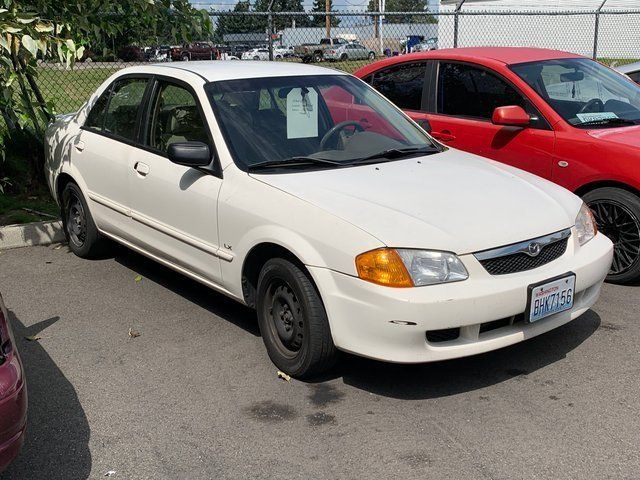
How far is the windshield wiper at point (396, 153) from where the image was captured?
4.57 meters

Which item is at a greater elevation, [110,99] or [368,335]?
[110,99]

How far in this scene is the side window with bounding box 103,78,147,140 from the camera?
5363 mm

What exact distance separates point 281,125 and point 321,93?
549mm

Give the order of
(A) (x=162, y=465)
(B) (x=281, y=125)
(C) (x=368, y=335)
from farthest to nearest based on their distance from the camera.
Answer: (B) (x=281, y=125), (C) (x=368, y=335), (A) (x=162, y=465)

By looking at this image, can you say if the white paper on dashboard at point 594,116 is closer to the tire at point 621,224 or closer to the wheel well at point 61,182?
the tire at point 621,224

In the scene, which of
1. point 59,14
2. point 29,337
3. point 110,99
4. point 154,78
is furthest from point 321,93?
point 59,14

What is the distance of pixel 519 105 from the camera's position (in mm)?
5949

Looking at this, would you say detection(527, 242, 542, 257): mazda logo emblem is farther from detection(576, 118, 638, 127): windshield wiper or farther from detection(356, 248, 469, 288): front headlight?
detection(576, 118, 638, 127): windshield wiper

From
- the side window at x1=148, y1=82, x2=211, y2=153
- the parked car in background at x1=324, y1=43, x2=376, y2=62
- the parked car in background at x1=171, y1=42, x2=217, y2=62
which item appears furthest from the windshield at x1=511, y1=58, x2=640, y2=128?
the parked car in background at x1=324, y1=43, x2=376, y2=62

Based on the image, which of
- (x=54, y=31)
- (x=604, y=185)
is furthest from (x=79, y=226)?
(x=604, y=185)

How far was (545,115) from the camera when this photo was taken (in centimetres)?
575

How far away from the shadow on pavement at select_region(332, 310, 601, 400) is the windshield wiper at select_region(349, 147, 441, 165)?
47.3 inches

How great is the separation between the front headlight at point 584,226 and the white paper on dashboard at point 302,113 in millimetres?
1660

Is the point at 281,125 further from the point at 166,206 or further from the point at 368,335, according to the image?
the point at 368,335
